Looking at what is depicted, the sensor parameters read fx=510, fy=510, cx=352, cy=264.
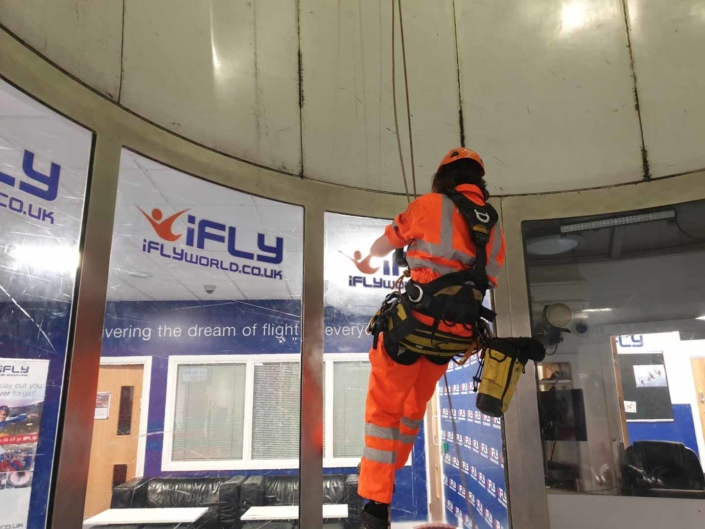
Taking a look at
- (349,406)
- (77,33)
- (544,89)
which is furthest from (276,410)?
(544,89)

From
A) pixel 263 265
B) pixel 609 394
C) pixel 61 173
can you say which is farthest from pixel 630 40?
pixel 61 173

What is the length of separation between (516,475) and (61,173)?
7.68ft

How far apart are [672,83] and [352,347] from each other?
2068mm

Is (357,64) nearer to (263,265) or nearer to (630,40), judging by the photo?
(263,265)

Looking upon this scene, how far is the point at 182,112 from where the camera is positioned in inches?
83.8

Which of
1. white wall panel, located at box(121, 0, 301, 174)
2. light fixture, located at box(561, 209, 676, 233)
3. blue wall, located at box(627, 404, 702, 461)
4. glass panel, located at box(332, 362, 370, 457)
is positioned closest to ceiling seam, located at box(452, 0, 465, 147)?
light fixture, located at box(561, 209, 676, 233)

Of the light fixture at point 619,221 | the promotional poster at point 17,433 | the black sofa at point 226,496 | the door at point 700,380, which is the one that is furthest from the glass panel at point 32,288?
the door at point 700,380

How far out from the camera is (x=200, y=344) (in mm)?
2158

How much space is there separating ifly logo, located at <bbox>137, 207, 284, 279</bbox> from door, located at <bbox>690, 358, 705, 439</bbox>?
207 centimetres

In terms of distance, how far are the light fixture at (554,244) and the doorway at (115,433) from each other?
6.59ft

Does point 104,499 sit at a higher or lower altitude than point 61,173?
lower

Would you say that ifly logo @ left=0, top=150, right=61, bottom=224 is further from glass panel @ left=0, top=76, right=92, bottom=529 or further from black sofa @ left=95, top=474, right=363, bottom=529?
black sofa @ left=95, top=474, right=363, bottom=529

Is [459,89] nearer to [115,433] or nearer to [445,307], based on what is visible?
[445,307]

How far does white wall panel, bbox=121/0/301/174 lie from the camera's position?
2021mm
